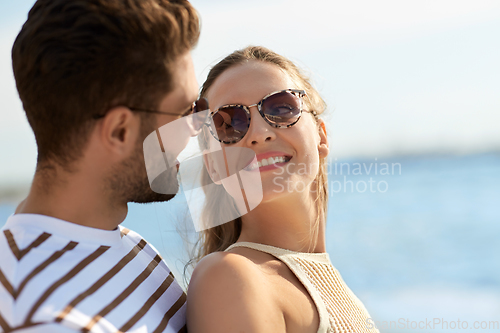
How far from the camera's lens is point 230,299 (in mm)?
1727

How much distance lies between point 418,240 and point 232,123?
1170cm

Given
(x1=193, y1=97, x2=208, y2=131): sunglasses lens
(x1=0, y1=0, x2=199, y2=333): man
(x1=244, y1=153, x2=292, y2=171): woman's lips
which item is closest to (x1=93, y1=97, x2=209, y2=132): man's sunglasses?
(x1=193, y1=97, x2=208, y2=131): sunglasses lens

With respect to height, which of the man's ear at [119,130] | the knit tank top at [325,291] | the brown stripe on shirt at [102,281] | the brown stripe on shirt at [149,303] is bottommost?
the knit tank top at [325,291]

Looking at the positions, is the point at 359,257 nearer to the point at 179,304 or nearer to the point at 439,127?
the point at 179,304

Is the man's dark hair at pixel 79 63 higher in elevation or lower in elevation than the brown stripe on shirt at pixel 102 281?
higher

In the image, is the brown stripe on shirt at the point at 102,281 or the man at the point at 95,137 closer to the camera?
the brown stripe on shirt at the point at 102,281

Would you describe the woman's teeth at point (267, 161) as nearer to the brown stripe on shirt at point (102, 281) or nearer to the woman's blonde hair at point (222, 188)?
the woman's blonde hair at point (222, 188)

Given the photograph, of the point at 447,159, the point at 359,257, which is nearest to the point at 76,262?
the point at 359,257

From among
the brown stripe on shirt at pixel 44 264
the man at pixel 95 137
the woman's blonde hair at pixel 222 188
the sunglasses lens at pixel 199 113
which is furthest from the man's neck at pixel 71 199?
the woman's blonde hair at pixel 222 188

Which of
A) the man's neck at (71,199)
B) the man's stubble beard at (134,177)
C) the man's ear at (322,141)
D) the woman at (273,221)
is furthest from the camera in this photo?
the man's ear at (322,141)

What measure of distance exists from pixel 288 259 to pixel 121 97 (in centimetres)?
118

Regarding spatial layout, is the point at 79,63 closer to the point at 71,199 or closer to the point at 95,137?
the point at 95,137

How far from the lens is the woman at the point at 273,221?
1.80 m

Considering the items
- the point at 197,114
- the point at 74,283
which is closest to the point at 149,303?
the point at 74,283
